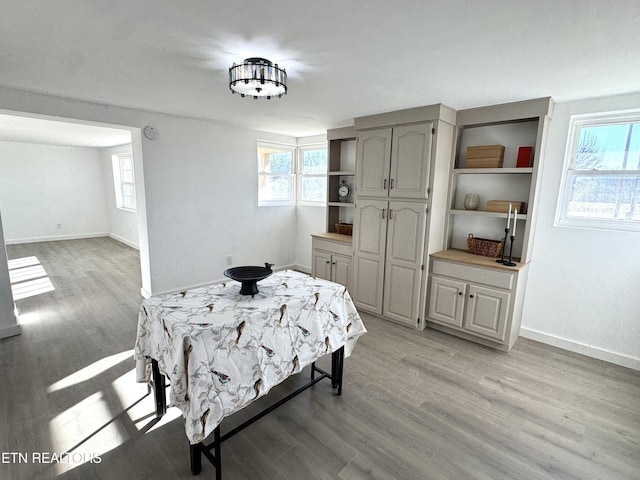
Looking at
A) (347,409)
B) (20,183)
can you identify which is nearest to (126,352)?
(347,409)

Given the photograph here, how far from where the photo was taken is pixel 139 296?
13.4 ft

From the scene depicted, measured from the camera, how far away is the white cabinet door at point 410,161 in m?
3.08

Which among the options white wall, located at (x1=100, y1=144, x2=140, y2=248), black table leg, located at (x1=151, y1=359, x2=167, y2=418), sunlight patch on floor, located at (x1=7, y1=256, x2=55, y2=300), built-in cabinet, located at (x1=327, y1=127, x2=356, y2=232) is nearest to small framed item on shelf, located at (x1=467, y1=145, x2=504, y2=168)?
built-in cabinet, located at (x1=327, y1=127, x2=356, y2=232)

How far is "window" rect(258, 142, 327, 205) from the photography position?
507cm

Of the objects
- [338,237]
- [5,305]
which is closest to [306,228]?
[338,237]

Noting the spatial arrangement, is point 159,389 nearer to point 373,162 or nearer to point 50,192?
point 373,162

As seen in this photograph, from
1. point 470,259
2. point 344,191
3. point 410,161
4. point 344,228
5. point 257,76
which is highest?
point 257,76

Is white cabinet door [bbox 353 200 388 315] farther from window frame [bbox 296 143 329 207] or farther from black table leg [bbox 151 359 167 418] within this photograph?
black table leg [bbox 151 359 167 418]

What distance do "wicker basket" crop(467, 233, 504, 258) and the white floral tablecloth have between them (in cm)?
179

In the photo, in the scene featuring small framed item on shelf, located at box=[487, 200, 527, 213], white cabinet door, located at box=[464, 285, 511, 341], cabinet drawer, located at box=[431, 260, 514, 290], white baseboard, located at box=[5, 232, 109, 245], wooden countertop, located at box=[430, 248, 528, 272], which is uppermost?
small framed item on shelf, located at box=[487, 200, 527, 213]

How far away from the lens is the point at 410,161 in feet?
10.5

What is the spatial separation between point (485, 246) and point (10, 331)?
4693 mm

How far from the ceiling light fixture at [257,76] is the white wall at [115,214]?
5881 mm

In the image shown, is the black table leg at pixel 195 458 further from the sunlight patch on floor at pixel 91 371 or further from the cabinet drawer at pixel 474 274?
the cabinet drawer at pixel 474 274
